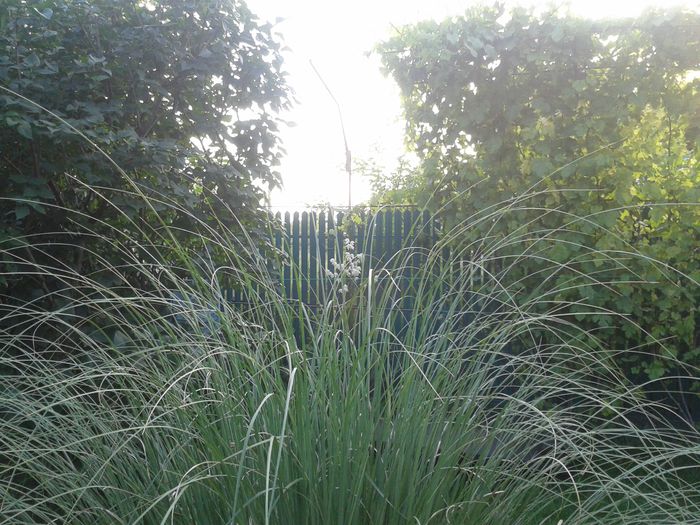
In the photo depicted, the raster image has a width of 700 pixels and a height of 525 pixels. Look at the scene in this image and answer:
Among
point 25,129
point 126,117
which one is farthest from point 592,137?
point 25,129

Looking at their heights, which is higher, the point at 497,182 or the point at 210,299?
the point at 497,182

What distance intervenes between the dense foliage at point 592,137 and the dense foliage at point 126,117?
122 cm

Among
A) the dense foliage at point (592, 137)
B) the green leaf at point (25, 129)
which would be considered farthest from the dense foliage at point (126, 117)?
the dense foliage at point (592, 137)

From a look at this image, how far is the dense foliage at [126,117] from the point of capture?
115 inches

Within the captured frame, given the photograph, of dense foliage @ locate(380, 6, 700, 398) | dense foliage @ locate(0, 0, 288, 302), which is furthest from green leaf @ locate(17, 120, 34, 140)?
dense foliage @ locate(380, 6, 700, 398)

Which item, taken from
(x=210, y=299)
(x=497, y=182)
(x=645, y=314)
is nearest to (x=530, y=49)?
(x=497, y=182)

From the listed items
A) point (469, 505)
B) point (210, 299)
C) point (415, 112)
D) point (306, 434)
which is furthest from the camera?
point (415, 112)

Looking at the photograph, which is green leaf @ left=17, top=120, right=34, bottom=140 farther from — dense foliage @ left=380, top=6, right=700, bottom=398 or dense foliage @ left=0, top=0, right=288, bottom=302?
dense foliage @ left=380, top=6, right=700, bottom=398

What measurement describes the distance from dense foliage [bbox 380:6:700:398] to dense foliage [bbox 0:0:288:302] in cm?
122

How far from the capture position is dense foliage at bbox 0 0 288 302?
115 inches

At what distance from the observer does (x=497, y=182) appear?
13.5 feet

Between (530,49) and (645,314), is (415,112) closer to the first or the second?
(530,49)

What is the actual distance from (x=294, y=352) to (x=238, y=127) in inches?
89.1

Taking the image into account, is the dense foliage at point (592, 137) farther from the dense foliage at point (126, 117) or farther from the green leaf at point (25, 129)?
the green leaf at point (25, 129)
